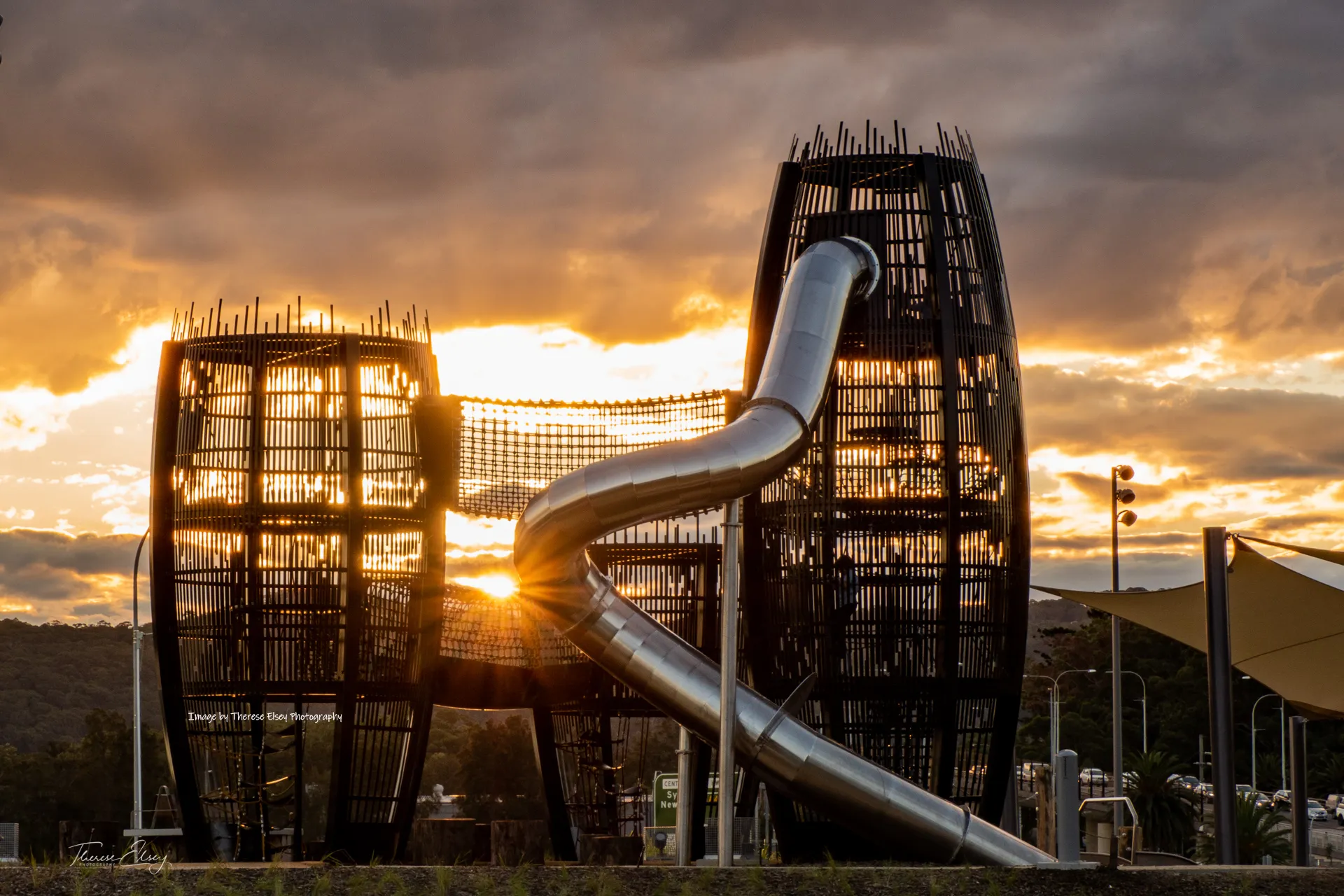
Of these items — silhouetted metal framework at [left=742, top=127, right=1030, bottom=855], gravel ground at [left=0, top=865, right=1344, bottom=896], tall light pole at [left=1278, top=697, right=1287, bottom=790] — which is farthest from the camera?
tall light pole at [left=1278, top=697, right=1287, bottom=790]

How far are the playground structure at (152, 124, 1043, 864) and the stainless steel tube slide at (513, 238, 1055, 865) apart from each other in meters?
1.56

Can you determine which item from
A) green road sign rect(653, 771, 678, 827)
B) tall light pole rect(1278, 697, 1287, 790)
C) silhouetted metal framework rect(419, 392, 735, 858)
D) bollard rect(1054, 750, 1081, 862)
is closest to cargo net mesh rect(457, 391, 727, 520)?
silhouetted metal framework rect(419, 392, 735, 858)

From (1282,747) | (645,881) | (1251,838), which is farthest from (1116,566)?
(1282,747)

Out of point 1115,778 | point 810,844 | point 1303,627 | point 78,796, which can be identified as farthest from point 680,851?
Result: point 78,796

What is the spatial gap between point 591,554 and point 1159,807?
77.6 ft

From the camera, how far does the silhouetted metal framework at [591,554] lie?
25.7m

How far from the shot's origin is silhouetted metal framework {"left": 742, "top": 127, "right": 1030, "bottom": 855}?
23203mm

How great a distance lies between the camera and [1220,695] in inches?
784

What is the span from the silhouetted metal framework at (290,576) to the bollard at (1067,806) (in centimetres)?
1083

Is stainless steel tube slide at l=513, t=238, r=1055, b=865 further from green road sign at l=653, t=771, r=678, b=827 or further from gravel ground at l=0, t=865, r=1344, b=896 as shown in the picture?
green road sign at l=653, t=771, r=678, b=827

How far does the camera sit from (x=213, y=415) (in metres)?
25.6
